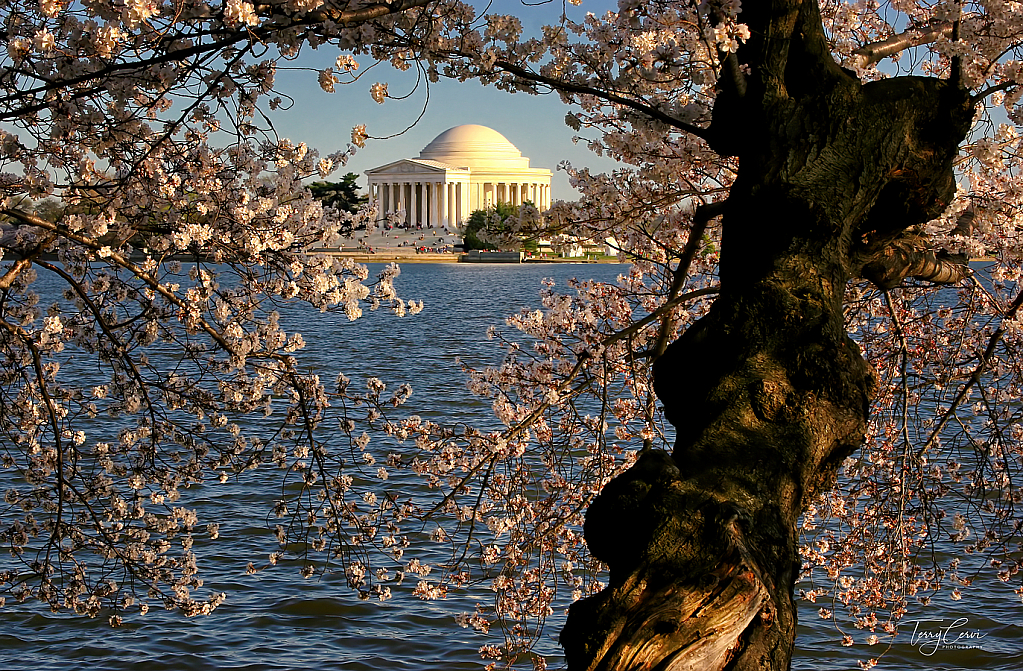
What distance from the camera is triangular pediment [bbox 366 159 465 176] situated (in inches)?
5059

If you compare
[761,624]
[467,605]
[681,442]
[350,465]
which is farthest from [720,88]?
[350,465]

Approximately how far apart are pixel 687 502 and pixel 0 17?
3.43m

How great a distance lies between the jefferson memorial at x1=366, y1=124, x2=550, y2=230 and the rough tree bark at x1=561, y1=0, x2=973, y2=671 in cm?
Result: 12398

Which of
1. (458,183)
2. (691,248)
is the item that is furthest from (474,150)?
(691,248)

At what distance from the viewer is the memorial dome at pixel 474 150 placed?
135m

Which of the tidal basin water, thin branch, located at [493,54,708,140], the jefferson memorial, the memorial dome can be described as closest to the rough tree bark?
thin branch, located at [493,54,708,140]

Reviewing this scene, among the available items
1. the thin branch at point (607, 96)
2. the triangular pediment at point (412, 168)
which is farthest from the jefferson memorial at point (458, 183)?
the thin branch at point (607, 96)

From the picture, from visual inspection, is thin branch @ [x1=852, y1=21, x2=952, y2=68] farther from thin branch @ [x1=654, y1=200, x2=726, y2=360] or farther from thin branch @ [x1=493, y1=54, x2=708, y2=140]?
thin branch @ [x1=493, y1=54, x2=708, y2=140]

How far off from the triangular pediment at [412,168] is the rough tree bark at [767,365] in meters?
125

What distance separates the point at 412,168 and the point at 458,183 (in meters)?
6.34

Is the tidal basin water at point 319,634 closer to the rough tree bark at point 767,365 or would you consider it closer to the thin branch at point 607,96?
the thin branch at point 607,96

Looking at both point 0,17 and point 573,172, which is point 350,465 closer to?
point 573,172

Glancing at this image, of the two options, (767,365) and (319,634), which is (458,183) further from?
(767,365)

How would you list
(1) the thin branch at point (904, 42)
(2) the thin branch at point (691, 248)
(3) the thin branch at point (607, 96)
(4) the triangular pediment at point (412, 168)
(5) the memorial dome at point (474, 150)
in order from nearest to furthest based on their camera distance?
(3) the thin branch at point (607, 96)
(2) the thin branch at point (691, 248)
(1) the thin branch at point (904, 42)
(4) the triangular pediment at point (412, 168)
(5) the memorial dome at point (474, 150)
